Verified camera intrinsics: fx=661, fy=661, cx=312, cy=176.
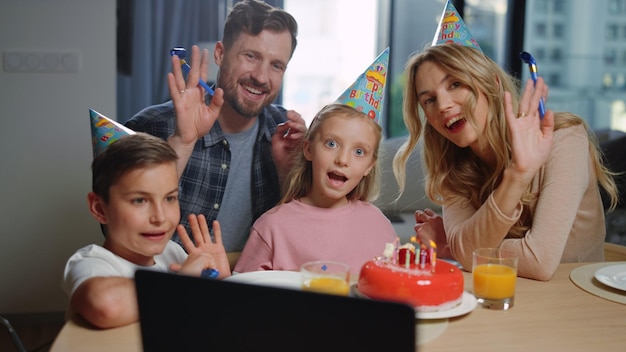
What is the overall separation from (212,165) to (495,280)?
2.90ft

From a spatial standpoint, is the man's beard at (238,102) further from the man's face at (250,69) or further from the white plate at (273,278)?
the white plate at (273,278)

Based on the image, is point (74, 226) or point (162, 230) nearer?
point (162, 230)

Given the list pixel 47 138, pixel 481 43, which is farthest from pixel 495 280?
pixel 481 43

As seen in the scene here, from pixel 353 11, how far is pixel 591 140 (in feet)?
8.38

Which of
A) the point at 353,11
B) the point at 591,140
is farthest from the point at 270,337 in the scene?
the point at 353,11

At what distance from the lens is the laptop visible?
65cm

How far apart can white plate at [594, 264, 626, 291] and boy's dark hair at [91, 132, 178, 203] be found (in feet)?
3.01

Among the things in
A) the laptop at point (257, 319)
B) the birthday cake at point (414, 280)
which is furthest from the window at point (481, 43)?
the laptop at point (257, 319)

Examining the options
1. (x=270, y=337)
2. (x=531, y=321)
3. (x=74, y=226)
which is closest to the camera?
(x=270, y=337)

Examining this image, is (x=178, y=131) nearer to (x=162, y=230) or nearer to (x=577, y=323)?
(x=162, y=230)

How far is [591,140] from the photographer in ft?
5.94

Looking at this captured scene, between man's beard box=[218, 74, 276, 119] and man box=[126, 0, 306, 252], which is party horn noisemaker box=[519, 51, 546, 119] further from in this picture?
man's beard box=[218, 74, 276, 119]

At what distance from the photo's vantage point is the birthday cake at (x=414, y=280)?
1.14 meters

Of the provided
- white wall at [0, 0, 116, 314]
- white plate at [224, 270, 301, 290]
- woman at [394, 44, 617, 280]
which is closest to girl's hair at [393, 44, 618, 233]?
woman at [394, 44, 617, 280]
